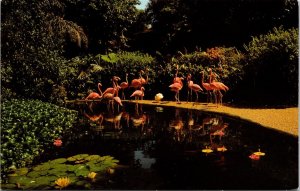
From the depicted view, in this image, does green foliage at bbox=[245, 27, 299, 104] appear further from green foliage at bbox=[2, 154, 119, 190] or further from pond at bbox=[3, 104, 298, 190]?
green foliage at bbox=[2, 154, 119, 190]

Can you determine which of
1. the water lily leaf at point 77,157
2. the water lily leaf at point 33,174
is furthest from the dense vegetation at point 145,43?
the water lily leaf at point 33,174

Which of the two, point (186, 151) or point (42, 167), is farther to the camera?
point (186, 151)

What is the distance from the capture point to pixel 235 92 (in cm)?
1689

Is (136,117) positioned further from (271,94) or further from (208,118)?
(271,94)

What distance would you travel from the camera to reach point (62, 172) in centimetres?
743

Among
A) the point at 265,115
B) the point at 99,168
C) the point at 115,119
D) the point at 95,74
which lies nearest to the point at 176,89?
the point at 115,119

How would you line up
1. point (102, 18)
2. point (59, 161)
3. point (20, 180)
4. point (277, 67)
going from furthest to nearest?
point (102, 18)
point (277, 67)
point (59, 161)
point (20, 180)

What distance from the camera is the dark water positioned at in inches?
272

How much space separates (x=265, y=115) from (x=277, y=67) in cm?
346

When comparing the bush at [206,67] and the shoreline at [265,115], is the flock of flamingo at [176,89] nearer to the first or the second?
the bush at [206,67]

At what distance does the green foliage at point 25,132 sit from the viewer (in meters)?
7.78

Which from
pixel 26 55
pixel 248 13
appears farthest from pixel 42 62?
pixel 248 13

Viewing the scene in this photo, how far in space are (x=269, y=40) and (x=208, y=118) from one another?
4956 millimetres

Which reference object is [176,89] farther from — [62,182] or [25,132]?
[62,182]
